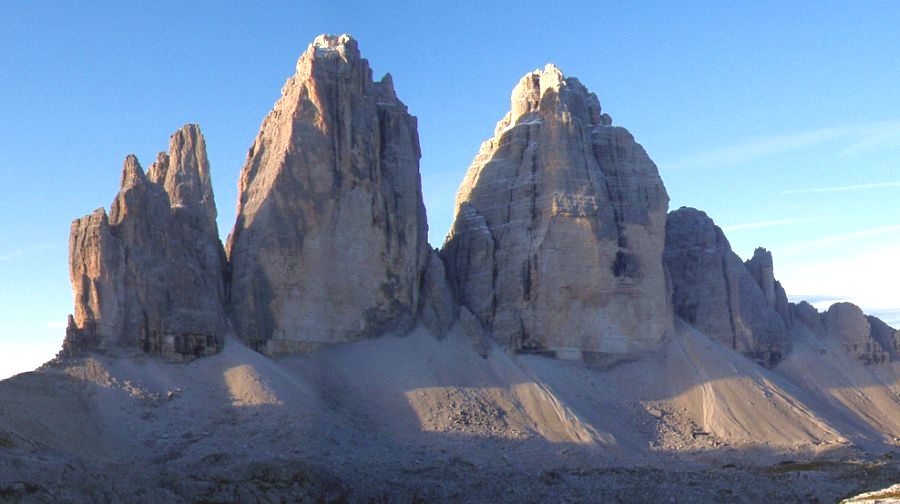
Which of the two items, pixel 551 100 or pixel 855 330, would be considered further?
pixel 855 330

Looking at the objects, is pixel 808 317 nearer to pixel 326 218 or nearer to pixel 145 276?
pixel 326 218

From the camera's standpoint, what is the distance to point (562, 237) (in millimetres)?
94875

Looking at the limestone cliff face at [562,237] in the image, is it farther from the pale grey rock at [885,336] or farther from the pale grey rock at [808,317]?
the pale grey rock at [885,336]

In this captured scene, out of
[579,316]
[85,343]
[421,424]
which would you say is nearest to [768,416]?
[579,316]

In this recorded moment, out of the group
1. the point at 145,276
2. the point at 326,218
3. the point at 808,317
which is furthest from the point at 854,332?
the point at 145,276

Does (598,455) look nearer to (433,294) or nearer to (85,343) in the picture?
(433,294)

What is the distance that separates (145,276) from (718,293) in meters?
50.5

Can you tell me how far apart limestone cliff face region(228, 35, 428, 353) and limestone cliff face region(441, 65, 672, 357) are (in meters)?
7.30

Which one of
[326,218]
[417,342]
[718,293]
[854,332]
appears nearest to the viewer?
[326,218]

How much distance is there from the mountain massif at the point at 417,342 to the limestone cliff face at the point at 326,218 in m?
0.15

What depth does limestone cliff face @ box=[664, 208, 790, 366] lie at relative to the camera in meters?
106

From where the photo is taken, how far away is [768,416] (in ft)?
295

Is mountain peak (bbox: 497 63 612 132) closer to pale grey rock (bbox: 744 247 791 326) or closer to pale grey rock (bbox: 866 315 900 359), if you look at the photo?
pale grey rock (bbox: 744 247 791 326)

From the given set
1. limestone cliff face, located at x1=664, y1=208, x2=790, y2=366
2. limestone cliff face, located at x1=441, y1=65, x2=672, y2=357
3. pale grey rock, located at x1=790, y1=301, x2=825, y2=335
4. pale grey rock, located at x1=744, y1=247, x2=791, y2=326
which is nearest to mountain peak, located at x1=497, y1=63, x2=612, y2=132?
limestone cliff face, located at x1=441, y1=65, x2=672, y2=357
